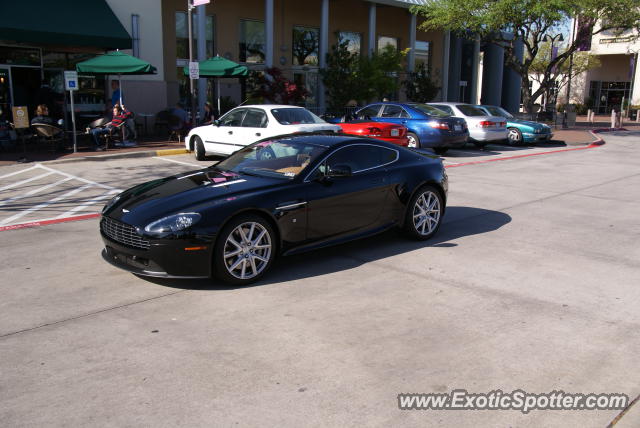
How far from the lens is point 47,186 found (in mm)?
11969

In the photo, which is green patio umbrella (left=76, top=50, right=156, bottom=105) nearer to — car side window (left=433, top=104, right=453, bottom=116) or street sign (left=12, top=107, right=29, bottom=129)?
street sign (left=12, top=107, right=29, bottom=129)

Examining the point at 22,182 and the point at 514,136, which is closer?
the point at 22,182

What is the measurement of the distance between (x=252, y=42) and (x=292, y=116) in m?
12.6

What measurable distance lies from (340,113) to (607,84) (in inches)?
1673

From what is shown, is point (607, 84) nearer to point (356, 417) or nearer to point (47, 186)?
point (47, 186)

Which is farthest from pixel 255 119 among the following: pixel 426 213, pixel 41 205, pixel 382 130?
pixel 426 213

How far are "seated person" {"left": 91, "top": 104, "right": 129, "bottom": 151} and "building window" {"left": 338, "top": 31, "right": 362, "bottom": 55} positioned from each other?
587 inches

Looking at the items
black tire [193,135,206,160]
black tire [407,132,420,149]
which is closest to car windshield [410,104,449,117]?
black tire [407,132,420,149]

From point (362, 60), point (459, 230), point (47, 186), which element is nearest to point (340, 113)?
point (362, 60)

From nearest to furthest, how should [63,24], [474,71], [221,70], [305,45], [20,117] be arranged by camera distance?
[20,117] → [63,24] → [221,70] → [305,45] → [474,71]

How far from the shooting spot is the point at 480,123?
19.9 metres

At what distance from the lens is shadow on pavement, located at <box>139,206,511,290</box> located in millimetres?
6121

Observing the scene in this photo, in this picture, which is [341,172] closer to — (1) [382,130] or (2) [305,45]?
(1) [382,130]

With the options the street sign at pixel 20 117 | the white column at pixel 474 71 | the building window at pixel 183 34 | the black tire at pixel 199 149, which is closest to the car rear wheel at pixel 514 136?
the black tire at pixel 199 149
